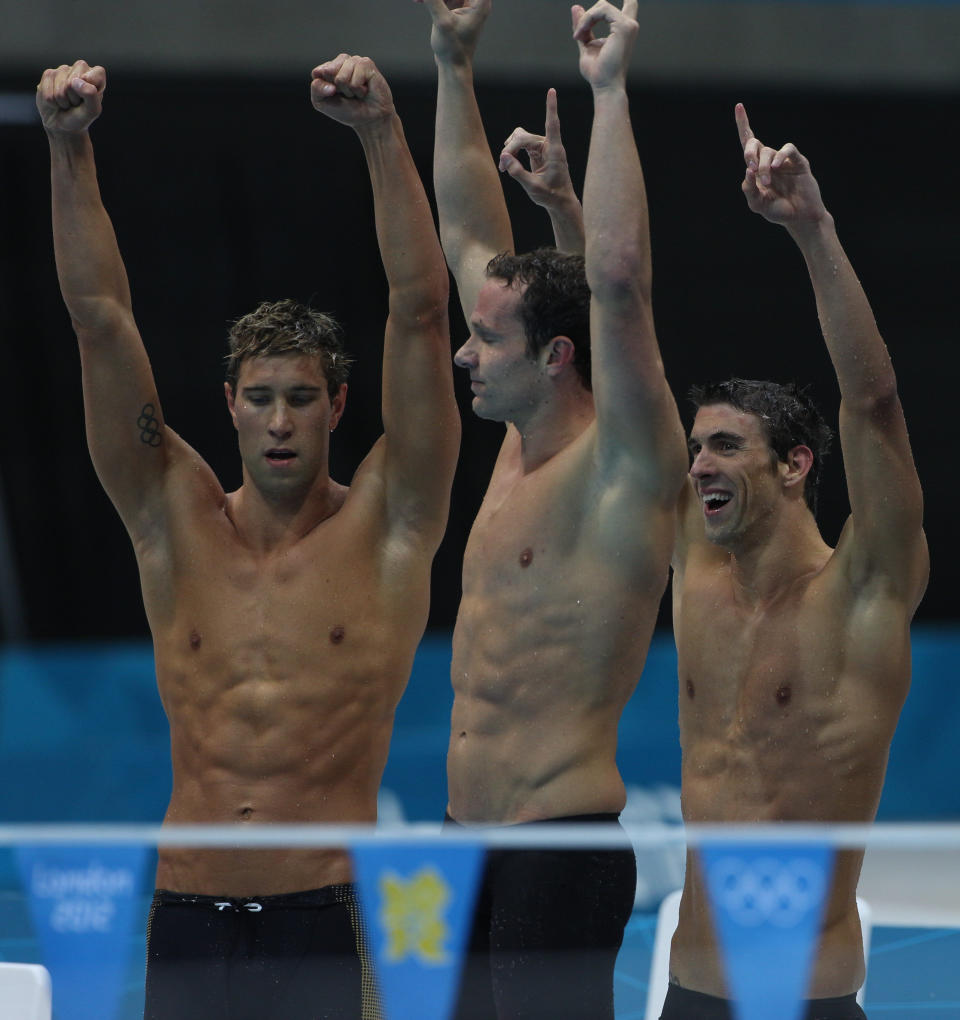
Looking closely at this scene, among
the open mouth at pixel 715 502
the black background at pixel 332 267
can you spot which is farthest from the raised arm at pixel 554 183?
the black background at pixel 332 267

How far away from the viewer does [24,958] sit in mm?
2662

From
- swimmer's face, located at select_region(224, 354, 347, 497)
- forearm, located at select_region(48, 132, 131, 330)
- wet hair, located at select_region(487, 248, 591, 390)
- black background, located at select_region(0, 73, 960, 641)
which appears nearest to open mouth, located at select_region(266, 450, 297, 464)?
swimmer's face, located at select_region(224, 354, 347, 497)

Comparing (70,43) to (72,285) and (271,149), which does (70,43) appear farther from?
(72,285)

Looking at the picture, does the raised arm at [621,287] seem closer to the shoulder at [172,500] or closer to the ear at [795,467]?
the ear at [795,467]

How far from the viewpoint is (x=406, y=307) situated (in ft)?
10.3

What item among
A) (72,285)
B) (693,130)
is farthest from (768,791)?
(693,130)

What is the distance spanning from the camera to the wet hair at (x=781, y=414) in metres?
3.12

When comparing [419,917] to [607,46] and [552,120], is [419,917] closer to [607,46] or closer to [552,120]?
[607,46]

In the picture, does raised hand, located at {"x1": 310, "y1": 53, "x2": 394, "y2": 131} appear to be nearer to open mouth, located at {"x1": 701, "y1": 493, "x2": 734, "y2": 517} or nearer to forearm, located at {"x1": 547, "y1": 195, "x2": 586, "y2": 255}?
forearm, located at {"x1": 547, "y1": 195, "x2": 586, "y2": 255}

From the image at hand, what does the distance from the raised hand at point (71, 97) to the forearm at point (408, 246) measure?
1.94 ft

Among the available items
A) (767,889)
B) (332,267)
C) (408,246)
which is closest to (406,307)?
(408,246)

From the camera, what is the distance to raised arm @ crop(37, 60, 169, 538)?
323 cm

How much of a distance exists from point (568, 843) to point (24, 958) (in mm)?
915

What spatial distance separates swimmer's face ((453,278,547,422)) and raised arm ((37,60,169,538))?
2.47 feet
